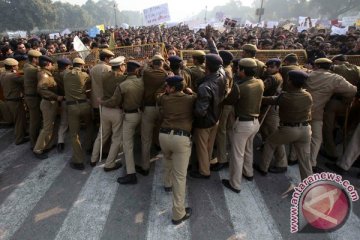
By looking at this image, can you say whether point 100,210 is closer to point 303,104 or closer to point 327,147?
Answer: point 303,104

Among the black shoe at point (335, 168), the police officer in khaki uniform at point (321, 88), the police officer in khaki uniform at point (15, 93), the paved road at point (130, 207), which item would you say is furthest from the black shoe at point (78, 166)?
the black shoe at point (335, 168)

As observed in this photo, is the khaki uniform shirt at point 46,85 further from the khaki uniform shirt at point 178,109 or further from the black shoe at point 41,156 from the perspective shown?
the khaki uniform shirt at point 178,109

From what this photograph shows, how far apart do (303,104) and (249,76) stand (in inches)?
38.4

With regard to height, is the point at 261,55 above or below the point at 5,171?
above

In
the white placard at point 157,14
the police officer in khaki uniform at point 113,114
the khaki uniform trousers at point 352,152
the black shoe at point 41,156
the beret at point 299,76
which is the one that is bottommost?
the black shoe at point 41,156

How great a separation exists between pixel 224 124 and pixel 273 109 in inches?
41.9

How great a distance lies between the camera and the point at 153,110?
5.26m

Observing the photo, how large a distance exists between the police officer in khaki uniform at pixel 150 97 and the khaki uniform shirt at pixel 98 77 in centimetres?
103

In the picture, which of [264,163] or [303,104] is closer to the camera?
[303,104]

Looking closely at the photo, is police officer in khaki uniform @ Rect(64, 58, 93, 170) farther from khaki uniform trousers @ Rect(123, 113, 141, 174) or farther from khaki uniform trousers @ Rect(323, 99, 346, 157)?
khaki uniform trousers @ Rect(323, 99, 346, 157)

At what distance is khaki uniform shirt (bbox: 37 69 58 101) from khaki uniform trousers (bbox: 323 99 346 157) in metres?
5.81

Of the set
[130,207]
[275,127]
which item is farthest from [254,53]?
[130,207]

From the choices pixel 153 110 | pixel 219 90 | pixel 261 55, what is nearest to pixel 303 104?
pixel 219 90

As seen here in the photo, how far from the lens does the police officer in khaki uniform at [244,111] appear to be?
462 cm
